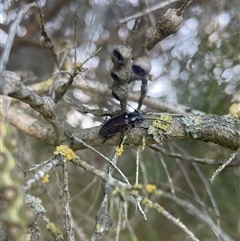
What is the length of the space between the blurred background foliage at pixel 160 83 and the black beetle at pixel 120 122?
35 centimetres

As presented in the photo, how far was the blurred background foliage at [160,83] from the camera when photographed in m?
0.91

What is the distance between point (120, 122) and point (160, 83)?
1.79 ft

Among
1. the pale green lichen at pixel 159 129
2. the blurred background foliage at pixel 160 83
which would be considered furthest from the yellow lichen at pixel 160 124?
the blurred background foliage at pixel 160 83

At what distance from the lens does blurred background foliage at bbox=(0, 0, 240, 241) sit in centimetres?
91

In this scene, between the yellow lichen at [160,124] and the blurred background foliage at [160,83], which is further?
the blurred background foliage at [160,83]

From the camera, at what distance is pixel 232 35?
92 cm

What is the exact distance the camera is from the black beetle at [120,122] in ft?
1.65

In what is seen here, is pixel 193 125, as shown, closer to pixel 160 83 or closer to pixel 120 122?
pixel 120 122

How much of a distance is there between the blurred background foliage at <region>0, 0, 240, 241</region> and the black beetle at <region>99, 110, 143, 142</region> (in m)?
0.35

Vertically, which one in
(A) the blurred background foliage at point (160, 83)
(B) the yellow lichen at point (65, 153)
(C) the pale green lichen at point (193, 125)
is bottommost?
(B) the yellow lichen at point (65, 153)

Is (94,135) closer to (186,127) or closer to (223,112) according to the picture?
(186,127)

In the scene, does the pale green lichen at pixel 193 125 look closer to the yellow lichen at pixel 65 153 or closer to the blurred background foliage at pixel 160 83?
→ the yellow lichen at pixel 65 153

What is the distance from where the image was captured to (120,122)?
50 cm

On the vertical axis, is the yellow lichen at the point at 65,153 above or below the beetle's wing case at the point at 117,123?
below
